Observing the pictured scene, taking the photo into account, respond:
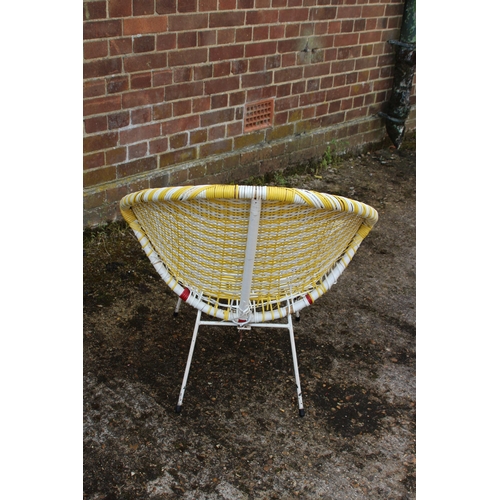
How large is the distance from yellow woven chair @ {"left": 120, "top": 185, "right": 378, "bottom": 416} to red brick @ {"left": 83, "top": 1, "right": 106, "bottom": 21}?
1391 mm

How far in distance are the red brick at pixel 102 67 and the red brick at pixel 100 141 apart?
33cm

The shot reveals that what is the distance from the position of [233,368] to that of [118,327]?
0.59 metres

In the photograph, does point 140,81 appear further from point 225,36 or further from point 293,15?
point 293,15

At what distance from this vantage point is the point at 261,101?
434cm

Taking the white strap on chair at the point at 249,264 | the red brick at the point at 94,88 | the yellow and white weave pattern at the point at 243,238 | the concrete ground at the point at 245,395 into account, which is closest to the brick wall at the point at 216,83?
the red brick at the point at 94,88

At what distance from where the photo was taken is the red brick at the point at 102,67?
328 centimetres

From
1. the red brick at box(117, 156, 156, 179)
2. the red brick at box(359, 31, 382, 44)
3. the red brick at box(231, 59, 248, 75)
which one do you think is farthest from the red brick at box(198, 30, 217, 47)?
the red brick at box(359, 31, 382, 44)

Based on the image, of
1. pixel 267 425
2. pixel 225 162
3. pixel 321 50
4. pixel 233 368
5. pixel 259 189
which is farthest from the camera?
pixel 321 50

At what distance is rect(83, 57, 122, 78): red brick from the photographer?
129 inches

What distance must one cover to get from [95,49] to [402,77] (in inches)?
112

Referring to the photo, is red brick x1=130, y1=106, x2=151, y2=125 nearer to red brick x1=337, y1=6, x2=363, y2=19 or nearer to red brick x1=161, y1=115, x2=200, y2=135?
red brick x1=161, y1=115, x2=200, y2=135

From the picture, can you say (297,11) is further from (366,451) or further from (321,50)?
(366,451)

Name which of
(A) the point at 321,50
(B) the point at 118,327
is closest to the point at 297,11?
(A) the point at 321,50

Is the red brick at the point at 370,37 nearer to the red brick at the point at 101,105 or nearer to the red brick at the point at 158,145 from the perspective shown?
the red brick at the point at 158,145
